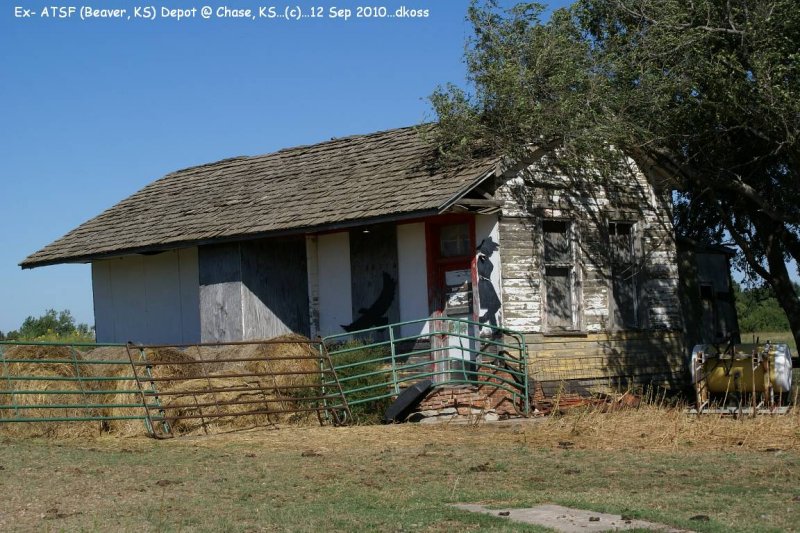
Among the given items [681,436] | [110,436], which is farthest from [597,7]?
[110,436]

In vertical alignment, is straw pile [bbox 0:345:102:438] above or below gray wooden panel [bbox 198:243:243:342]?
below

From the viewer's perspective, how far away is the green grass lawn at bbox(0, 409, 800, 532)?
8.35 m

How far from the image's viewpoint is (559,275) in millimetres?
18953

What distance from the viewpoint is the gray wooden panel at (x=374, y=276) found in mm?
18578

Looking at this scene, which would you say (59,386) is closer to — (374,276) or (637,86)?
(374,276)

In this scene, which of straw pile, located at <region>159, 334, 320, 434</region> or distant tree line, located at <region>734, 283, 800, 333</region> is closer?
straw pile, located at <region>159, 334, 320, 434</region>

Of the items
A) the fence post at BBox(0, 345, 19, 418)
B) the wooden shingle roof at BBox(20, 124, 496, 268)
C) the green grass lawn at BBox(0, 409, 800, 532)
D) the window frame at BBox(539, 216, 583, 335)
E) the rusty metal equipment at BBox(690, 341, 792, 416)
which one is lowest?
the green grass lawn at BBox(0, 409, 800, 532)

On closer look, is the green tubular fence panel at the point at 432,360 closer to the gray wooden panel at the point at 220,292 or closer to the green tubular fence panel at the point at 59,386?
the gray wooden panel at the point at 220,292

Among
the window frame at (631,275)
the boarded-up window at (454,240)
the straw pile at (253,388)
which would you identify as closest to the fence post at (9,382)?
the straw pile at (253,388)

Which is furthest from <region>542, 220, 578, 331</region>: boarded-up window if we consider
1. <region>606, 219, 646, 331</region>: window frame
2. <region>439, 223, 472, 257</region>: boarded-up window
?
<region>439, 223, 472, 257</region>: boarded-up window

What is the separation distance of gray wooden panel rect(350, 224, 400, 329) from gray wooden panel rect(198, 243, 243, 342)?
2.26 metres

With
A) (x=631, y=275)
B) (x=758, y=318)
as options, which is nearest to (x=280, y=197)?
(x=631, y=275)

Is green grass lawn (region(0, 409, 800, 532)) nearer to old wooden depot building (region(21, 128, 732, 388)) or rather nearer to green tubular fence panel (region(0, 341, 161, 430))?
→ green tubular fence panel (region(0, 341, 161, 430))

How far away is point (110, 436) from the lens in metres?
14.2
